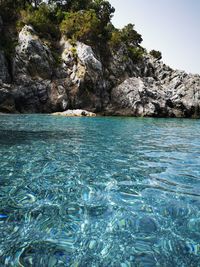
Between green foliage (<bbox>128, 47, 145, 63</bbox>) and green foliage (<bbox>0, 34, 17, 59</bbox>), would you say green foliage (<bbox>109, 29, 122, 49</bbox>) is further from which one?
green foliage (<bbox>0, 34, 17, 59</bbox>)

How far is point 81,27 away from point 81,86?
1577cm

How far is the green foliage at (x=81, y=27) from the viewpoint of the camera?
175 ft

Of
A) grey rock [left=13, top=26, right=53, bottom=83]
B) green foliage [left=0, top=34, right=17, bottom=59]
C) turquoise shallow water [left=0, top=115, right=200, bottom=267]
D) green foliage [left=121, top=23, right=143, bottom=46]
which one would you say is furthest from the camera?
green foliage [left=121, top=23, right=143, bottom=46]

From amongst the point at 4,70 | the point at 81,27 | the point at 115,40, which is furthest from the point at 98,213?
the point at 115,40

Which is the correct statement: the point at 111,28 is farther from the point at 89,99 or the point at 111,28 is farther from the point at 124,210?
the point at 124,210

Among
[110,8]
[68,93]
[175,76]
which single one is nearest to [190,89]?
[175,76]

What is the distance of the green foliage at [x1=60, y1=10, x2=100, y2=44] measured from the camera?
53438mm

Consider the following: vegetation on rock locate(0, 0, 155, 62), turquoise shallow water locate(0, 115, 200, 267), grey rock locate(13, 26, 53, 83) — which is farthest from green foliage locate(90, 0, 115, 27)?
turquoise shallow water locate(0, 115, 200, 267)

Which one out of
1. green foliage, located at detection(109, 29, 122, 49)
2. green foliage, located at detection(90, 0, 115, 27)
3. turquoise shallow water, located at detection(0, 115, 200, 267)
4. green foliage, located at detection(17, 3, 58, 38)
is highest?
green foliage, located at detection(90, 0, 115, 27)

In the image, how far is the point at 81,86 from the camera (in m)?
48.7

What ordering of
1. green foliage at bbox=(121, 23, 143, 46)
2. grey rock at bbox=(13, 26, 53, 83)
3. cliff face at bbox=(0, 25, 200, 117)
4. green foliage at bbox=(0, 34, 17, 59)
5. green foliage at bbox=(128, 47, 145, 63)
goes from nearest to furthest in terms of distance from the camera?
1. cliff face at bbox=(0, 25, 200, 117)
2. grey rock at bbox=(13, 26, 53, 83)
3. green foliage at bbox=(0, 34, 17, 59)
4. green foliage at bbox=(128, 47, 145, 63)
5. green foliage at bbox=(121, 23, 143, 46)

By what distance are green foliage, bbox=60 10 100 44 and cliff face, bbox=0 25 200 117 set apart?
2443mm

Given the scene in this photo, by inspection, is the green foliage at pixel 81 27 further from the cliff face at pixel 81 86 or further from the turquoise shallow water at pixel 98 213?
the turquoise shallow water at pixel 98 213

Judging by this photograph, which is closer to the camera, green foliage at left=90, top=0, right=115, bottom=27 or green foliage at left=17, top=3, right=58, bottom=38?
green foliage at left=17, top=3, right=58, bottom=38
